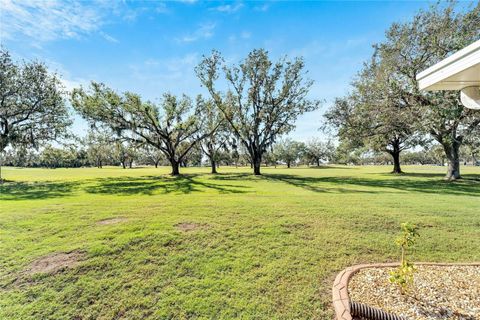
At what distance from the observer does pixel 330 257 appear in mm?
4102

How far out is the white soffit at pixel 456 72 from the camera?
2010 mm

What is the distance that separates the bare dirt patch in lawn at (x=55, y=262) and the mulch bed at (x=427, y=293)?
434 cm

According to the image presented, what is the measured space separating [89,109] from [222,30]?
15621mm

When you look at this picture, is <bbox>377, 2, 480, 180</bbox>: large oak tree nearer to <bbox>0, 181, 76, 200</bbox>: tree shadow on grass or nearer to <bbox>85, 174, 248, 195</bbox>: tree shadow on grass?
<bbox>85, 174, 248, 195</bbox>: tree shadow on grass

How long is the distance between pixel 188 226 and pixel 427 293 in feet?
14.3

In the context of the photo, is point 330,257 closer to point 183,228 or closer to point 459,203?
point 183,228

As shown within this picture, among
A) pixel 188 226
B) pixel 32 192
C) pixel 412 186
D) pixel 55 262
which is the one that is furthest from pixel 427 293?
pixel 32 192

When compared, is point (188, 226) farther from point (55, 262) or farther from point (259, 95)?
point (259, 95)

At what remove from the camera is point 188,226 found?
17.3ft

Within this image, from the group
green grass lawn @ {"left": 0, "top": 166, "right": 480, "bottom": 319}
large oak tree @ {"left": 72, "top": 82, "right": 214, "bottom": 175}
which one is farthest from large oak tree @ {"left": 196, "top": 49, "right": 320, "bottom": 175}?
green grass lawn @ {"left": 0, "top": 166, "right": 480, "bottom": 319}

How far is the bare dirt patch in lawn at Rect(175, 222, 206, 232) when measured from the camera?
5.09m

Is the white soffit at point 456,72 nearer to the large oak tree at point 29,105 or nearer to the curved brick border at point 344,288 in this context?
the curved brick border at point 344,288

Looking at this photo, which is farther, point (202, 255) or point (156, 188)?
point (156, 188)

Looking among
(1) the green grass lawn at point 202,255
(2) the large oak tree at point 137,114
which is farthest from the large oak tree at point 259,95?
(1) the green grass lawn at point 202,255
